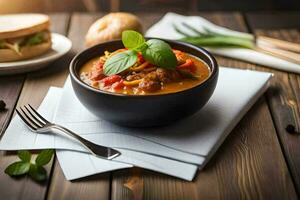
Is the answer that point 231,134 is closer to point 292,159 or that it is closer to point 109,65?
point 292,159

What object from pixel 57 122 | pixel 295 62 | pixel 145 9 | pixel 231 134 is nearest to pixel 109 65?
pixel 57 122

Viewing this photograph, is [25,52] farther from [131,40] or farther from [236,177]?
[236,177]

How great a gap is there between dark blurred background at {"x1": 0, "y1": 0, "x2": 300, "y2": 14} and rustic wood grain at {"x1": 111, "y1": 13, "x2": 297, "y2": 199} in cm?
189

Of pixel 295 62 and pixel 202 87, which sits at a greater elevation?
pixel 202 87

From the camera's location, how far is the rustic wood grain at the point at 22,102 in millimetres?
1237

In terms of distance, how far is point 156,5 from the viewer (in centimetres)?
329

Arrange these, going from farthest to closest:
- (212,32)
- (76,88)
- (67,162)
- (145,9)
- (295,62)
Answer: (145,9), (212,32), (295,62), (76,88), (67,162)

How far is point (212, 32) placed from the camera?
216 centimetres

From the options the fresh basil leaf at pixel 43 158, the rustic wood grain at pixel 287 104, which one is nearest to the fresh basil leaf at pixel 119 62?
the fresh basil leaf at pixel 43 158

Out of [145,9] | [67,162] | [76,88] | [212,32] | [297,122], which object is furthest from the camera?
[145,9]

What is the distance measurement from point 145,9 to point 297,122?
1.87 m

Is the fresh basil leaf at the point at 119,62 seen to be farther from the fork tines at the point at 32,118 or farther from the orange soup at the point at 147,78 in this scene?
the fork tines at the point at 32,118

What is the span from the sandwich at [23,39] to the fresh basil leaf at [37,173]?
0.67 m

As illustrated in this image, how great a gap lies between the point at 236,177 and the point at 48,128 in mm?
512
